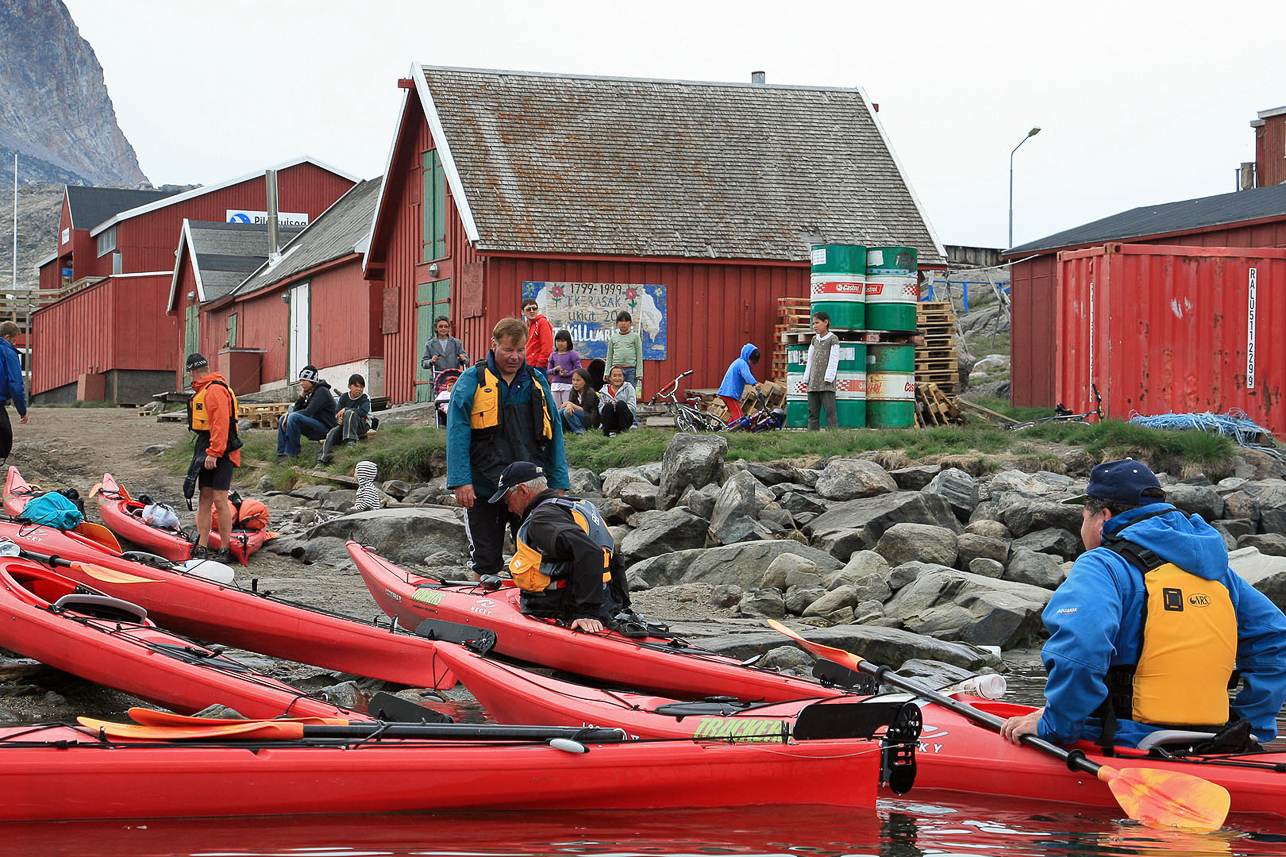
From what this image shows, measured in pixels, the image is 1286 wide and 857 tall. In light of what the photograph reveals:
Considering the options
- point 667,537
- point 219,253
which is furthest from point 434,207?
point 219,253

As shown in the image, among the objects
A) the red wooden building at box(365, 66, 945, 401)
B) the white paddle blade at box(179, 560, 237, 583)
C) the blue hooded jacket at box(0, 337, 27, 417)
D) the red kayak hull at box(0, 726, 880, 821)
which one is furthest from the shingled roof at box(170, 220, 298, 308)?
the red kayak hull at box(0, 726, 880, 821)

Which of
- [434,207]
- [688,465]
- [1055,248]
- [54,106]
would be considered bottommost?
[688,465]

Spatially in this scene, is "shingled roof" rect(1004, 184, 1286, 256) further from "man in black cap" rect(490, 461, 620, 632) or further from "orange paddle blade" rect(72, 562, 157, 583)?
"orange paddle blade" rect(72, 562, 157, 583)

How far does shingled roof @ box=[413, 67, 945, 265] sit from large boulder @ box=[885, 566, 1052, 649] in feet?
34.8

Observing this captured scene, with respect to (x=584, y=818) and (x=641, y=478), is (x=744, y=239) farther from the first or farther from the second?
(x=584, y=818)

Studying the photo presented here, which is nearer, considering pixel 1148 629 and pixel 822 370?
pixel 1148 629

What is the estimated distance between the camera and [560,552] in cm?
691

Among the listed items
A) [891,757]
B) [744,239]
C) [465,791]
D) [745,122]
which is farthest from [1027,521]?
[745,122]

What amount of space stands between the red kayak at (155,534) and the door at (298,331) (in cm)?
1496

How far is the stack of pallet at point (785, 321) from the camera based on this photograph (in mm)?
19609

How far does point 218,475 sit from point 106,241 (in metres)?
30.5

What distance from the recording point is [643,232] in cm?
1975

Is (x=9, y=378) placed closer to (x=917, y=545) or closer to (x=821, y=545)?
(x=821, y=545)

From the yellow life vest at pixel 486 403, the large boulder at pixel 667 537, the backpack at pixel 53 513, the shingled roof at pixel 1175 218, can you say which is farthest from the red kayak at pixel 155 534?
the shingled roof at pixel 1175 218
